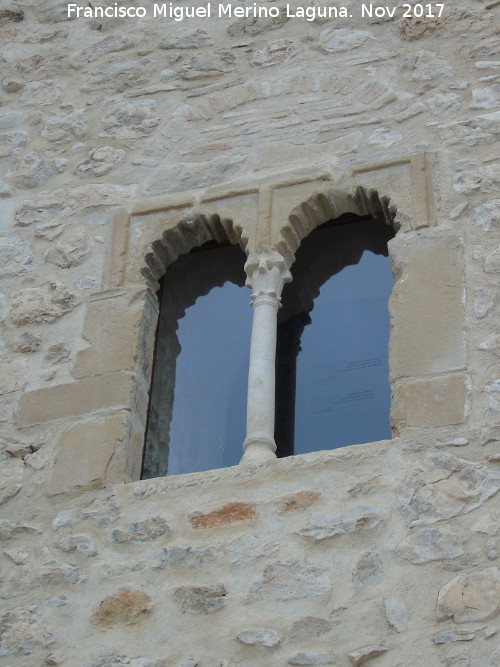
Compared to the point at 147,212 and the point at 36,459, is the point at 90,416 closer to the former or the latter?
the point at 36,459

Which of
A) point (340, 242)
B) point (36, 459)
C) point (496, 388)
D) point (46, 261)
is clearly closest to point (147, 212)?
point (46, 261)

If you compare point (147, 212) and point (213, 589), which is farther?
point (147, 212)

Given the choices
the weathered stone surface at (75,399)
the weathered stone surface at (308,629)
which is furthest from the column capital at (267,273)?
the weathered stone surface at (308,629)

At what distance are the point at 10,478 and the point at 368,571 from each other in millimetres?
1368

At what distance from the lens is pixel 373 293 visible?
4.85 metres

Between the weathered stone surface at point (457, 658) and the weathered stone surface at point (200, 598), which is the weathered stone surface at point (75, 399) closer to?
the weathered stone surface at point (200, 598)

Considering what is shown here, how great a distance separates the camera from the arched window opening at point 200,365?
15.1 ft

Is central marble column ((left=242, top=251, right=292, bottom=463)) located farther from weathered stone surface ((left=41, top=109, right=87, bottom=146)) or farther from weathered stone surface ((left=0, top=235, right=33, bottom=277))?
weathered stone surface ((left=41, top=109, right=87, bottom=146))

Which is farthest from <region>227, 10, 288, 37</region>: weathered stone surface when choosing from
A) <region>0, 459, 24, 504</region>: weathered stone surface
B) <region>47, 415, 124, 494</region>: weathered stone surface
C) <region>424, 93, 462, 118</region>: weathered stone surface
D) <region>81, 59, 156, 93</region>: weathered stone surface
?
<region>0, 459, 24, 504</region>: weathered stone surface

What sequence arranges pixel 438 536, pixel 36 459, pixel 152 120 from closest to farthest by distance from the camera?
pixel 438 536 → pixel 36 459 → pixel 152 120

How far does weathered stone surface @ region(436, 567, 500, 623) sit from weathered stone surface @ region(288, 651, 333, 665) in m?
0.34

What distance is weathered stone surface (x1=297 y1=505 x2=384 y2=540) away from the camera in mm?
3850

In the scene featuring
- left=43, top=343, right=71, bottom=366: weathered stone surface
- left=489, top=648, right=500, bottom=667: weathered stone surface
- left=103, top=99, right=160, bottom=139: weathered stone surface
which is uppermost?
left=103, top=99, right=160, bottom=139: weathered stone surface

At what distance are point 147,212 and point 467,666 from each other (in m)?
2.30
